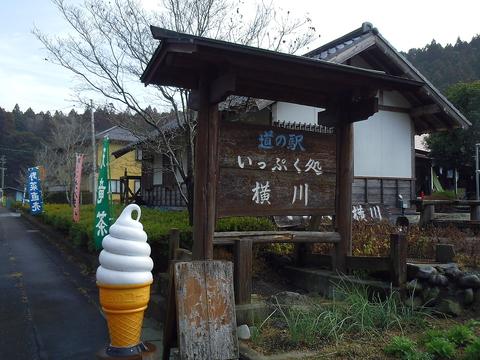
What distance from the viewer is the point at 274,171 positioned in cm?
620

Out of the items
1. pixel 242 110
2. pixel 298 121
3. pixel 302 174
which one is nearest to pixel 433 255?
pixel 302 174

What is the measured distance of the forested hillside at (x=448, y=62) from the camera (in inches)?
1705

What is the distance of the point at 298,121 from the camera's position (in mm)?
13031

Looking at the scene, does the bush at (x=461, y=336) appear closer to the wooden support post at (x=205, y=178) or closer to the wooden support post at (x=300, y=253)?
the wooden support post at (x=205, y=178)

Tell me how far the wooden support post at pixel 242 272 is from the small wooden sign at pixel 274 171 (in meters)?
0.48

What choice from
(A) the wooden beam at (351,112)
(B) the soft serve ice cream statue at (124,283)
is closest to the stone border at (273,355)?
(B) the soft serve ice cream statue at (124,283)

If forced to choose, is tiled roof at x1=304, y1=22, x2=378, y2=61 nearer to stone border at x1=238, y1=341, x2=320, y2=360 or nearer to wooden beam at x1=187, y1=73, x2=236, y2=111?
wooden beam at x1=187, y1=73, x2=236, y2=111

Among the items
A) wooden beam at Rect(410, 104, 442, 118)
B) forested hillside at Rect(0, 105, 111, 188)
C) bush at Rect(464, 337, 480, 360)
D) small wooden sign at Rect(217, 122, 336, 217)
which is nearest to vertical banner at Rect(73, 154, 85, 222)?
small wooden sign at Rect(217, 122, 336, 217)

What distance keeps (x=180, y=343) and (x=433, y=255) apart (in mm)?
5055

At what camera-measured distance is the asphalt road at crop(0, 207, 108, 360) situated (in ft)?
17.5

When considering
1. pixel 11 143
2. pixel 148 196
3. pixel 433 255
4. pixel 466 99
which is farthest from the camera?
pixel 11 143

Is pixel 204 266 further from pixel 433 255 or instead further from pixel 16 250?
pixel 16 250

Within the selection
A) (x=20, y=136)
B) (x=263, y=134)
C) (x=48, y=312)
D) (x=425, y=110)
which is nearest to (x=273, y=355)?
(x=263, y=134)

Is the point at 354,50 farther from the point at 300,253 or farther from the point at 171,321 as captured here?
the point at 171,321
